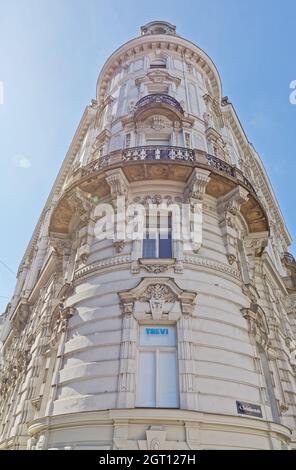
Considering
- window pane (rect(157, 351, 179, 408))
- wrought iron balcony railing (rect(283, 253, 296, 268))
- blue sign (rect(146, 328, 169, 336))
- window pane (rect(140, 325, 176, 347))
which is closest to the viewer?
window pane (rect(157, 351, 179, 408))

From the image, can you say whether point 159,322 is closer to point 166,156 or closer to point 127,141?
point 166,156

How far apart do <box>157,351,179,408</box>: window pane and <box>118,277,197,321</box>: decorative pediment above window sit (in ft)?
3.88

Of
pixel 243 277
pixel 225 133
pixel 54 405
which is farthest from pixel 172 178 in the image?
pixel 225 133

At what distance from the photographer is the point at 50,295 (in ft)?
55.4

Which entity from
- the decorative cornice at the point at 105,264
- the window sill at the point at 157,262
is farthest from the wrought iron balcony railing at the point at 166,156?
the window sill at the point at 157,262

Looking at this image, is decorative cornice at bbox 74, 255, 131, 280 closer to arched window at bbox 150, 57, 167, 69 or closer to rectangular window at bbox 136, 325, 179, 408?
rectangular window at bbox 136, 325, 179, 408

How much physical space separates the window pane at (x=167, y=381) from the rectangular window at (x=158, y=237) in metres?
3.59

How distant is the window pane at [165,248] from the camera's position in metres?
12.0

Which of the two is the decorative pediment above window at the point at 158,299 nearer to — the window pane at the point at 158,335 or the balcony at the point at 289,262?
the window pane at the point at 158,335

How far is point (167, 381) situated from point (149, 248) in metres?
4.73

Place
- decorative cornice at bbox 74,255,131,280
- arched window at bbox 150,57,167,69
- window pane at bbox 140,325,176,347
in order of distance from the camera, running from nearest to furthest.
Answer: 1. window pane at bbox 140,325,176,347
2. decorative cornice at bbox 74,255,131,280
3. arched window at bbox 150,57,167,69

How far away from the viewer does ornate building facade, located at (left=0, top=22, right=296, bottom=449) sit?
8812 mm

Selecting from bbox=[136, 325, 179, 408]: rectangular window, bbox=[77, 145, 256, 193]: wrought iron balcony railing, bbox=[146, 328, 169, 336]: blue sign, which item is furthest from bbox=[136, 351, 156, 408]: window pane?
bbox=[77, 145, 256, 193]: wrought iron balcony railing

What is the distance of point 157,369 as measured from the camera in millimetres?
9500
